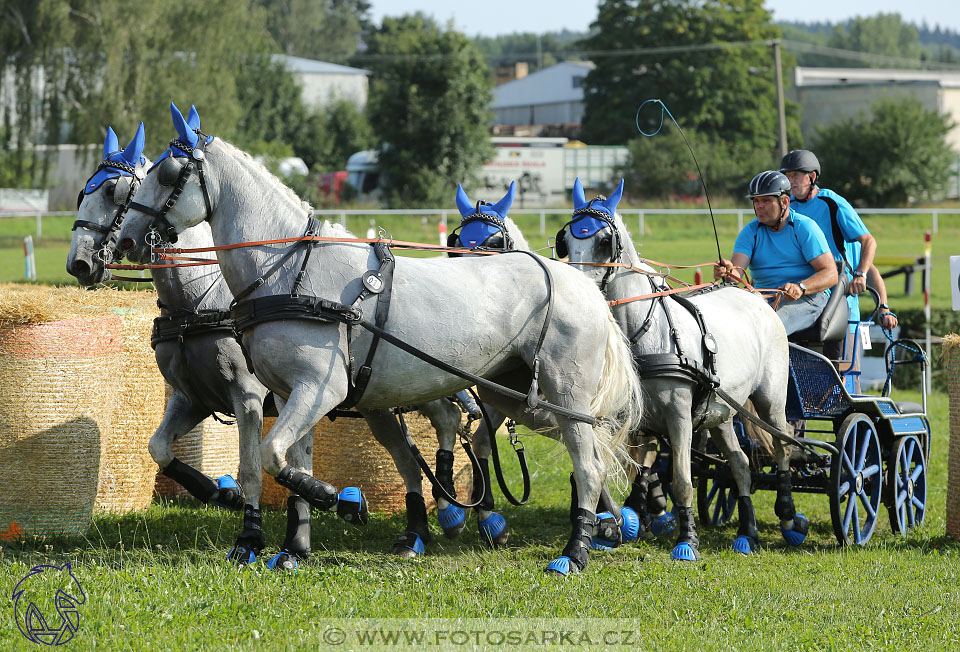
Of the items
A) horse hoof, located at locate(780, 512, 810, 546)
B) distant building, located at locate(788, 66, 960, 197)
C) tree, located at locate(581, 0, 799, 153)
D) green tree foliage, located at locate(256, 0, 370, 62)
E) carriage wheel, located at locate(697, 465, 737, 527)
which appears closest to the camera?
horse hoof, located at locate(780, 512, 810, 546)

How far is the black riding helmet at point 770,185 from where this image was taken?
7691mm

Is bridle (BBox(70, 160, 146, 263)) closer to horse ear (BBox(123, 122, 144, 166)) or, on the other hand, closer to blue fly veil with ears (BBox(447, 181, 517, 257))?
horse ear (BBox(123, 122, 144, 166))

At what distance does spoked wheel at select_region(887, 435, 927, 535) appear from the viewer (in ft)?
25.7

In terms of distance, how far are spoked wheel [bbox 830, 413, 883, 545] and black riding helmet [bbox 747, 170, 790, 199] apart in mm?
1653

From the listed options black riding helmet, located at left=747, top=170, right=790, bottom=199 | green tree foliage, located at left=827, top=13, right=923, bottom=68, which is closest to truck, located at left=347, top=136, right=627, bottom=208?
black riding helmet, located at left=747, top=170, right=790, bottom=199

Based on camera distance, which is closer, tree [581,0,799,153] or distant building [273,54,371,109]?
tree [581,0,799,153]

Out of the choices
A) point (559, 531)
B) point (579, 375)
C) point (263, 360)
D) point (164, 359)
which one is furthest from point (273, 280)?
point (559, 531)

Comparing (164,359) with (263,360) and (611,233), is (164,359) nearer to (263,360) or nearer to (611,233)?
(263,360)

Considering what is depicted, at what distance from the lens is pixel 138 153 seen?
21.3 ft

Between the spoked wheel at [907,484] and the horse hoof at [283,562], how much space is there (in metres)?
4.44

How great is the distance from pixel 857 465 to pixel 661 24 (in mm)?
47674

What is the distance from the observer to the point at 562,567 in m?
5.85

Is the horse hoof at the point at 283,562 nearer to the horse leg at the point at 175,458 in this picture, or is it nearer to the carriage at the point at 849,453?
the horse leg at the point at 175,458

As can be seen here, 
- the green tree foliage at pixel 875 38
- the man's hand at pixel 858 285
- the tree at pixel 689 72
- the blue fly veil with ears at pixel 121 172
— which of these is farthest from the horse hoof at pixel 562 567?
the green tree foliage at pixel 875 38
